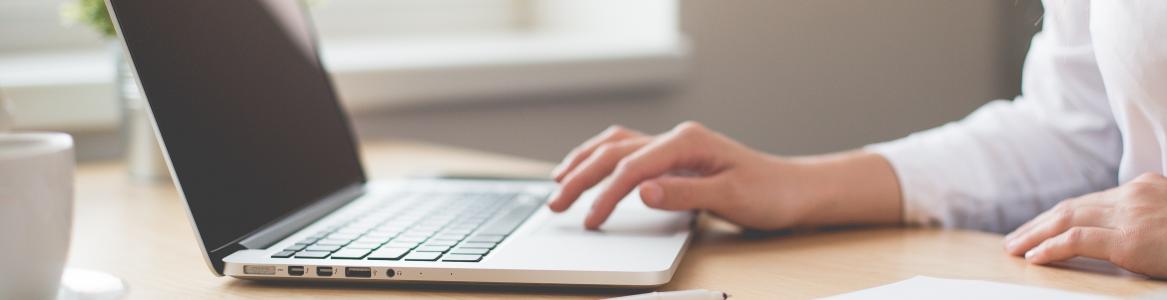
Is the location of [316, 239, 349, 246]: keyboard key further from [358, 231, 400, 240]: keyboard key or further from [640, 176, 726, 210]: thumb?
[640, 176, 726, 210]: thumb

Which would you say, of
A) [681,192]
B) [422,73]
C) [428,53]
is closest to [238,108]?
[681,192]

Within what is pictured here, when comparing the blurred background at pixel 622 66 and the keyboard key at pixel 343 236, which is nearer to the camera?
the keyboard key at pixel 343 236

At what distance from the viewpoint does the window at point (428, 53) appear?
1.26 metres

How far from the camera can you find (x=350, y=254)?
21.7 inches

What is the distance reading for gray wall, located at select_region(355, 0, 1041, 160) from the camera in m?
1.59

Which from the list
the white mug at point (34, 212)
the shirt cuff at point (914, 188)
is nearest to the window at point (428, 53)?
the white mug at point (34, 212)

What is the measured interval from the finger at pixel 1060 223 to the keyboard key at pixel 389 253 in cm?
34

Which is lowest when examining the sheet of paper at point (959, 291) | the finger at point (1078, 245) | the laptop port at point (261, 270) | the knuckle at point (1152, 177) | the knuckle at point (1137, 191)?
the finger at point (1078, 245)

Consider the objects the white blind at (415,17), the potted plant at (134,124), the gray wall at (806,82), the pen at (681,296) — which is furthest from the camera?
the white blind at (415,17)

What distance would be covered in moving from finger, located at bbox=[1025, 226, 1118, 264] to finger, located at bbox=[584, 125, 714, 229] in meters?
0.22

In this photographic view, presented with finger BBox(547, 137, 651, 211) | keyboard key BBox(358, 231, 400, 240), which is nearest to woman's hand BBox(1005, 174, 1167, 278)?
finger BBox(547, 137, 651, 211)

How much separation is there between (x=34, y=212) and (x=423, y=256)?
0.18m

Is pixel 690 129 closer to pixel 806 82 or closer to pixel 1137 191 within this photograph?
pixel 1137 191

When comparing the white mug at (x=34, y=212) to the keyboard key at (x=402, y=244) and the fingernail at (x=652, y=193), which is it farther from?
the fingernail at (x=652, y=193)
